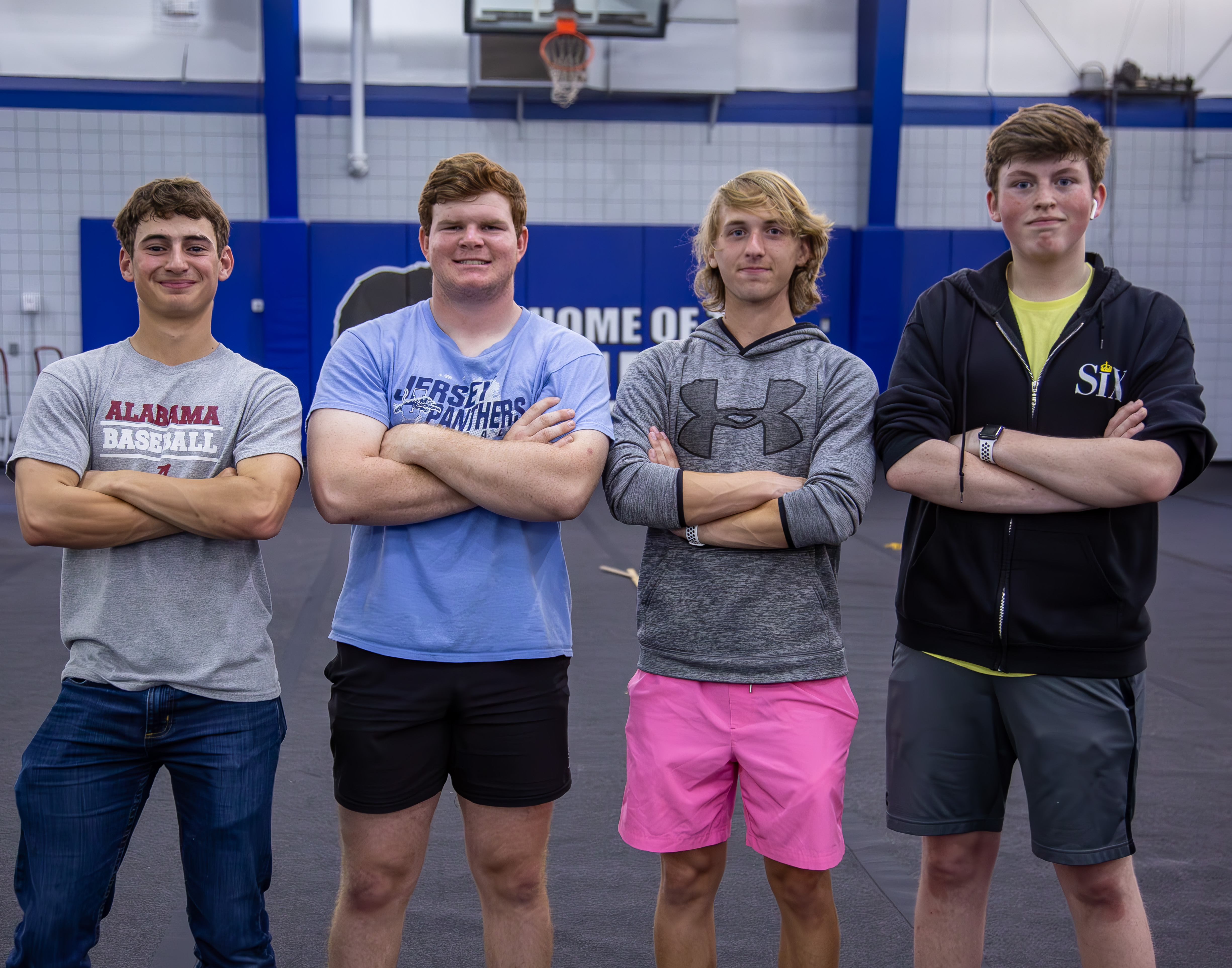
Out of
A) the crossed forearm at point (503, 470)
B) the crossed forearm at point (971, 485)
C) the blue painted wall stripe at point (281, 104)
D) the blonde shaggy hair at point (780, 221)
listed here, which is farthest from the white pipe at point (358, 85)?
the crossed forearm at point (971, 485)

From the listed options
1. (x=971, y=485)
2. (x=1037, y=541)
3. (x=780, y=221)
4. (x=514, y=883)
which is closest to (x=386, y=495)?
(x=514, y=883)

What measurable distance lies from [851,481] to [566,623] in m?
0.56

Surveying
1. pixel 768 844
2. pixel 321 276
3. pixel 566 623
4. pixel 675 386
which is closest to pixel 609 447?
pixel 675 386

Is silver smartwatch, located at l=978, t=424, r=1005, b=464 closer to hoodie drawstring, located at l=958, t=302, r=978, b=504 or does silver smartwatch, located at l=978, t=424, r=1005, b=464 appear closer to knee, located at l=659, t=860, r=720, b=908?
hoodie drawstring, located at l=958, t=302, r=978, b=504

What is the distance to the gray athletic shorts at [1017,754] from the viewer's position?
178 cm

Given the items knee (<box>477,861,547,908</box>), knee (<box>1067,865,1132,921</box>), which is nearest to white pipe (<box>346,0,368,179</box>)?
knee (<box>477,861,547,908</box>)

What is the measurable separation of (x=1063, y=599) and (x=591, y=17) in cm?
845

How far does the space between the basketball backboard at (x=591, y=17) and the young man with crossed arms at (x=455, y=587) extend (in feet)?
25.9

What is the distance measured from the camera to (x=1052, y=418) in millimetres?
1845

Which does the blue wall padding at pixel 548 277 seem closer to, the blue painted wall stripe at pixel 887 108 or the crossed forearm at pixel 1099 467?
the blue painted wall stripe at pixel 887 108

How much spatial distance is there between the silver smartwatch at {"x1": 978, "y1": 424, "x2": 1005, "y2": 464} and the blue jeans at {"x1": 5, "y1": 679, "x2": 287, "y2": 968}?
4.18 feet

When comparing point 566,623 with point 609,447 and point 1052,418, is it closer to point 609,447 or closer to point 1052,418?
point 609,447

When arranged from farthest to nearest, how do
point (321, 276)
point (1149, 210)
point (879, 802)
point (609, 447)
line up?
point (1149, 210) → point (321, 276) → point (879, 802) → point (609, 447)

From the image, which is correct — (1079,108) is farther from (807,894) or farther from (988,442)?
(807,894)
